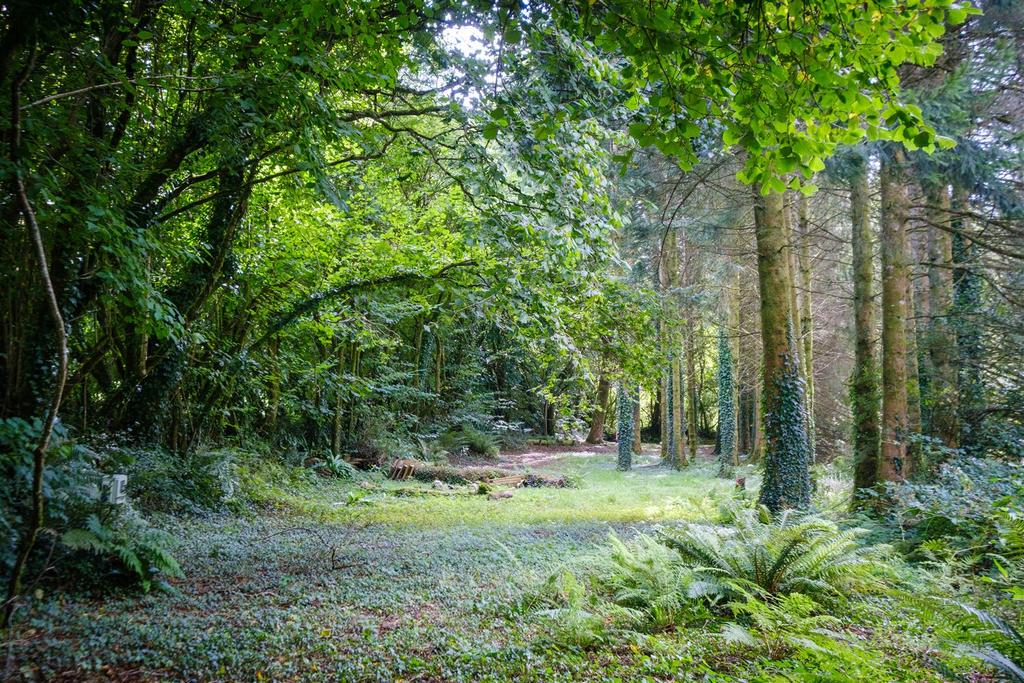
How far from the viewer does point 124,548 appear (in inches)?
187

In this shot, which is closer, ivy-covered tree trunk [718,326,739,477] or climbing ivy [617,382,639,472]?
ivy-covered tree trunk [718,326,739,477]

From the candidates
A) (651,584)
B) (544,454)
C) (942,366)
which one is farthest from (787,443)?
(544,454)

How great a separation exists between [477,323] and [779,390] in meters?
4.42

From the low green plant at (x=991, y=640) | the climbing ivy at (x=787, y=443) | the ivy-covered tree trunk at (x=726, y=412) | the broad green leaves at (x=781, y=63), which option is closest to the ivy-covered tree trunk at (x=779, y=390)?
the climbing ivy at (x=787, y=443)

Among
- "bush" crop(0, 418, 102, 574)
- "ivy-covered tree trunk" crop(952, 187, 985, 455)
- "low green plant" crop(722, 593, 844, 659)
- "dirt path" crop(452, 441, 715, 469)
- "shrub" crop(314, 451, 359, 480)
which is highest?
"ivy-covered tree trunk" crop(952, 187, 985, 455)

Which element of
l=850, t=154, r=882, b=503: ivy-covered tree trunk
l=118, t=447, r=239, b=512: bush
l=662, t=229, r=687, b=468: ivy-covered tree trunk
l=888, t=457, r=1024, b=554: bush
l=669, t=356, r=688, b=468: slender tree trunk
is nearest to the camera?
l=888, t=457, r=1024, b=554: bush

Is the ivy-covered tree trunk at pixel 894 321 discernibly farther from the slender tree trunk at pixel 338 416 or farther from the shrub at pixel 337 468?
the slender tree trunk at pixel 338 416

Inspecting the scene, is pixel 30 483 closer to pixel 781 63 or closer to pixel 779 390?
pixel 781 63

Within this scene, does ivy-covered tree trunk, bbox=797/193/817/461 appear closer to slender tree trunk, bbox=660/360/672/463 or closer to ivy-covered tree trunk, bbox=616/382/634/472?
slender tree trunk, bbox=660/360/672/463

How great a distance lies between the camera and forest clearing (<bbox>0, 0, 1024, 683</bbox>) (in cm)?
319

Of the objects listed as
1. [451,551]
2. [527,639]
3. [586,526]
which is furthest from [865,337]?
[527,639]

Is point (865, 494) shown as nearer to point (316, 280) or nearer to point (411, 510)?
point (411, 510)

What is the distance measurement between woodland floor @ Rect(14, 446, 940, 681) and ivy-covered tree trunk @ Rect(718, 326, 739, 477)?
1007 cm

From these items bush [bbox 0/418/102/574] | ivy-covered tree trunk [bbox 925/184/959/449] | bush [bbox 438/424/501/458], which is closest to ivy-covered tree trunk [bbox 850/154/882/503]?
ivy-covered tree trunk [bbox 925/184/959/449]
